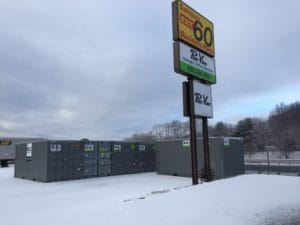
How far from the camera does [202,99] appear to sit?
13609mm

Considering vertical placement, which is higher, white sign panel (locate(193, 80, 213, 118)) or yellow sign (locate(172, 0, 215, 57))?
yellow sign (locate(172, 0, 215, 57))

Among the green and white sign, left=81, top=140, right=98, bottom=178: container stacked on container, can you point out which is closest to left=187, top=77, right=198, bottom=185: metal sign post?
the green and white sign

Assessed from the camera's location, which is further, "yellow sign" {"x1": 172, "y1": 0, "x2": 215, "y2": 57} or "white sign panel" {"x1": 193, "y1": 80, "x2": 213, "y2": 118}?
"white sign panel" {"x1": 193, "y1": 80, "x2": 213, "y2": 118}

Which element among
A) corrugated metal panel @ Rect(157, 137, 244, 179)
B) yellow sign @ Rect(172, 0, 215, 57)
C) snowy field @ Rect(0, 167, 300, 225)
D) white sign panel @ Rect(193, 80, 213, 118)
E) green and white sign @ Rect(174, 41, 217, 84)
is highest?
yellow sign @ Rect(172, 0, 215, 57)

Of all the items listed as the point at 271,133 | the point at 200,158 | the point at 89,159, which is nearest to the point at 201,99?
the point at 200,158

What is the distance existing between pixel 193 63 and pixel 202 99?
1597 mm

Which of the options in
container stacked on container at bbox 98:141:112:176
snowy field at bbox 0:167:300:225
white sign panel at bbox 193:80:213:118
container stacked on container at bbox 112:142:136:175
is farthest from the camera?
container stacked on container at bbox 112:142:136:175

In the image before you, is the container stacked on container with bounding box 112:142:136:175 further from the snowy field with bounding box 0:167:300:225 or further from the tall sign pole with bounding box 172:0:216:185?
the snowy field with bounding box 0:167:300:225

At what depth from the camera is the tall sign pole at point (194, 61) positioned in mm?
12469

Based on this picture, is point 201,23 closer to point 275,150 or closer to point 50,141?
point 50,141

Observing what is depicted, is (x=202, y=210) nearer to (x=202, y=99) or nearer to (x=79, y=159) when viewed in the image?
(x=202, y=99)

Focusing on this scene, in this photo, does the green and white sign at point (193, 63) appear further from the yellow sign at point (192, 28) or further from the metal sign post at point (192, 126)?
the metal sign post at point (192, 126)

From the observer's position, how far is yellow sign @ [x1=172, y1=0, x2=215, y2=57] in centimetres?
1245

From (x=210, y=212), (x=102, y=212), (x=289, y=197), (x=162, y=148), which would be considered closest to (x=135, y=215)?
(x=102, y=212)
